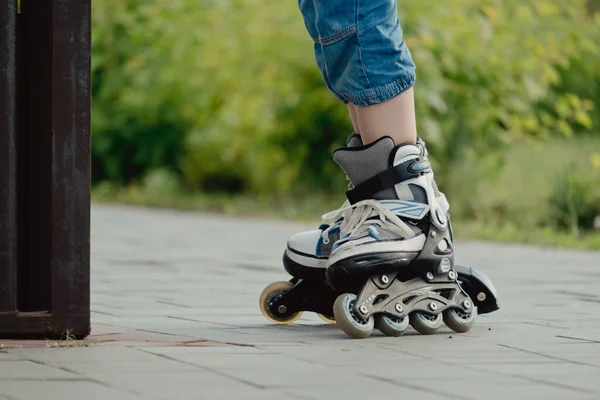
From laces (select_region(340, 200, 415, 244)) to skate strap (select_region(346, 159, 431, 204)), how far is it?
0.11ft

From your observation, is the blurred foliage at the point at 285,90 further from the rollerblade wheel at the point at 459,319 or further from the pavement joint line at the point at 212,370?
the pavement joint line at the point at 212,370

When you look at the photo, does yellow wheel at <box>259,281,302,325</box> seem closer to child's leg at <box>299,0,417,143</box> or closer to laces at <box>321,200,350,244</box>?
laces at <box>321,200,350,244</box>

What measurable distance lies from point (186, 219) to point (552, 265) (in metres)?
5.18

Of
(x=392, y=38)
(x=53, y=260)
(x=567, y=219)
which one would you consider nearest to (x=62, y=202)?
(x=53, y=260)

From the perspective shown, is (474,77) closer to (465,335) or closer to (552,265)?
(552,265)

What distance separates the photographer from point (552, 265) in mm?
6520

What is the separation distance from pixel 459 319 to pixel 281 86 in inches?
376

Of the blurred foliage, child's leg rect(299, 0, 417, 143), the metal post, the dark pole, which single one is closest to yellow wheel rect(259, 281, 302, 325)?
child's leg rect(299, 0, 417, 143)

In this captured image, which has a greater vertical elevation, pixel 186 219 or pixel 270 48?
pixel 270 48

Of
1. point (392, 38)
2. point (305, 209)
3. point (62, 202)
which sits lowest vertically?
point (305, 209)

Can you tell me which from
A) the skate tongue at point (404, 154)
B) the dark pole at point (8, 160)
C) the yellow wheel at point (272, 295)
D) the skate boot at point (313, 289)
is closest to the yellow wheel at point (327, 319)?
the skate boot at point (313, 289)

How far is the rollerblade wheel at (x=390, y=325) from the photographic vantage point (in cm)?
341

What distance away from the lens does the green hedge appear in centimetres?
1197

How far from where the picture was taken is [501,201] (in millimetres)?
11570
